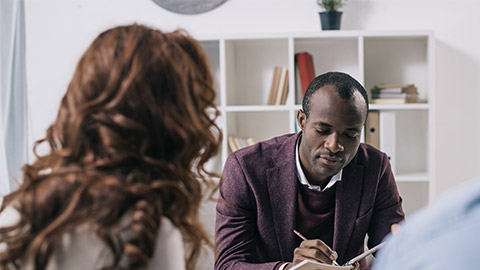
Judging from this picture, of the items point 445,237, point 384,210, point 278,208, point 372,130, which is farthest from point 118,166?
point 372,130

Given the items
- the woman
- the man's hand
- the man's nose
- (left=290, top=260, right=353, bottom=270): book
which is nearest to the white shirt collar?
the man's nose

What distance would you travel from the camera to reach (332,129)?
1.50 m

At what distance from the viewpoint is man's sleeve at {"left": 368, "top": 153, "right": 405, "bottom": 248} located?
1590mm

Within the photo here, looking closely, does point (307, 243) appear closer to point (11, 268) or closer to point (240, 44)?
point (11, 268)

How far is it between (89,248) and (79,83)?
27 cm

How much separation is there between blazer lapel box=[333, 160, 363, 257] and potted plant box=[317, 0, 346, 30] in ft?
4.49

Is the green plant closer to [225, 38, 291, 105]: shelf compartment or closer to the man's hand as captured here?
[225, 38, 291, 105]: shelf compartment

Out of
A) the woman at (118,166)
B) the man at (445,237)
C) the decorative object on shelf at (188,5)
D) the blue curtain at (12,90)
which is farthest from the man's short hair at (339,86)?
the blue curtain at (12,90)

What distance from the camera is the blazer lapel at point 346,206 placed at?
5.07 feet

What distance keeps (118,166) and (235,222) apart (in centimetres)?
74

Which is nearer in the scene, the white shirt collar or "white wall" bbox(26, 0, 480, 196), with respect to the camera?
the white shirt collar

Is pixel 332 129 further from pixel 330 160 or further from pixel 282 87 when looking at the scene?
pixel 282 87

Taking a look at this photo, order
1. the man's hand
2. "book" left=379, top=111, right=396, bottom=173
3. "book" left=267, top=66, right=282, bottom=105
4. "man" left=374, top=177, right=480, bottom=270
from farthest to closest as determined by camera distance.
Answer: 1. "book" left=267, top=66, right=282, bottom=105
2. "book" left=379, top=111, right=396, bottom=173
3. the man's hand
4. "man" left=374, top=177, right=480, bottom=270

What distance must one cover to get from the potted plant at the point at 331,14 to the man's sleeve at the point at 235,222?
56.2 inches
